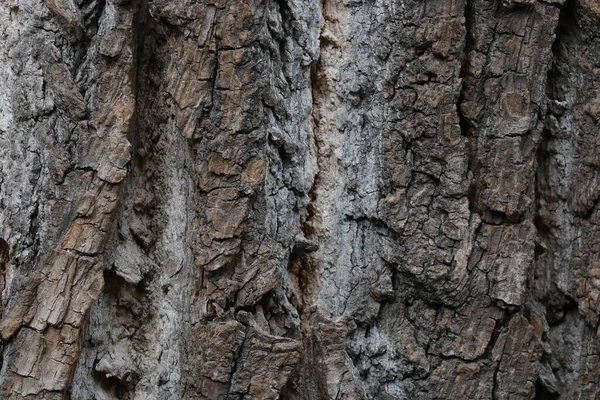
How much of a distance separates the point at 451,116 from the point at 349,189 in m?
0.34

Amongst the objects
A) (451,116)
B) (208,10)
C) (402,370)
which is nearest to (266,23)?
(208,10)

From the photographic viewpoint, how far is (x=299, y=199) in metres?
2.11

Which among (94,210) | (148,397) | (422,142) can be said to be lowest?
(148,397)

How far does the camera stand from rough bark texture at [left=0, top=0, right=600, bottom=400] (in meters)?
1.94

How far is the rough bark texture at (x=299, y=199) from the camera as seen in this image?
1943 mm

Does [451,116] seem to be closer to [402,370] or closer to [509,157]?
[509,157]

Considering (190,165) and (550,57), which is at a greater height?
(550,57)

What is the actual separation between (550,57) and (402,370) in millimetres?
935

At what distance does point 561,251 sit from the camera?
2186 millimetres

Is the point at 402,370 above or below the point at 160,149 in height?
below

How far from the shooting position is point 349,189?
84.4 inches

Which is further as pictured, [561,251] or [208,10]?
[561,251]

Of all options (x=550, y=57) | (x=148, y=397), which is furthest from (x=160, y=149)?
(x=550, y=57)

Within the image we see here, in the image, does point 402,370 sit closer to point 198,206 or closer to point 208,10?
point 198,206
